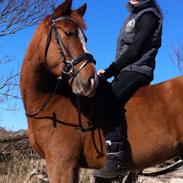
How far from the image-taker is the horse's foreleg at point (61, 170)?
175 inches

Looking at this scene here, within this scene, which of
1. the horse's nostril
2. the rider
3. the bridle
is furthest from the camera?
the rider

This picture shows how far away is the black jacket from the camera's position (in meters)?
4.71

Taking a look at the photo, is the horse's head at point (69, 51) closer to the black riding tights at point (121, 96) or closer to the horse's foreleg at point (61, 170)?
the black riding tights at point (121, 96)

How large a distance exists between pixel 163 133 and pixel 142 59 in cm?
83

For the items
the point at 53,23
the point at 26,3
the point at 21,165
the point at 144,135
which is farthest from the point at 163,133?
the point at 26,3

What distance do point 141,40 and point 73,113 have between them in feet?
3.48

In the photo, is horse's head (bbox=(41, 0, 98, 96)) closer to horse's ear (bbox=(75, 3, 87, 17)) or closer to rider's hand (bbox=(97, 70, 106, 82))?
horse's ear (bbox=(75, 3, 87, 17))

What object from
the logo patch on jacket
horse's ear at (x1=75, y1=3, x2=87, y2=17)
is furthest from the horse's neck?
the logo patch on jacket

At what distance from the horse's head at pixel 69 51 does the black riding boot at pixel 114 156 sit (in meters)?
0.68

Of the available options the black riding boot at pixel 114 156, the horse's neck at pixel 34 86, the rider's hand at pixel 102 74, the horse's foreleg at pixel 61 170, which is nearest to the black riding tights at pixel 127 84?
the rider's hand at pixel 102 74

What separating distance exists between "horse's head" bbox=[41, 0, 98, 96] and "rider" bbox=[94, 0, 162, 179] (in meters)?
0.56

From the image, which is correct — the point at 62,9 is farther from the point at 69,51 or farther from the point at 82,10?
the point at 69,51

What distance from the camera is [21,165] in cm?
796

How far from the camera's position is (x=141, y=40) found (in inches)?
185
